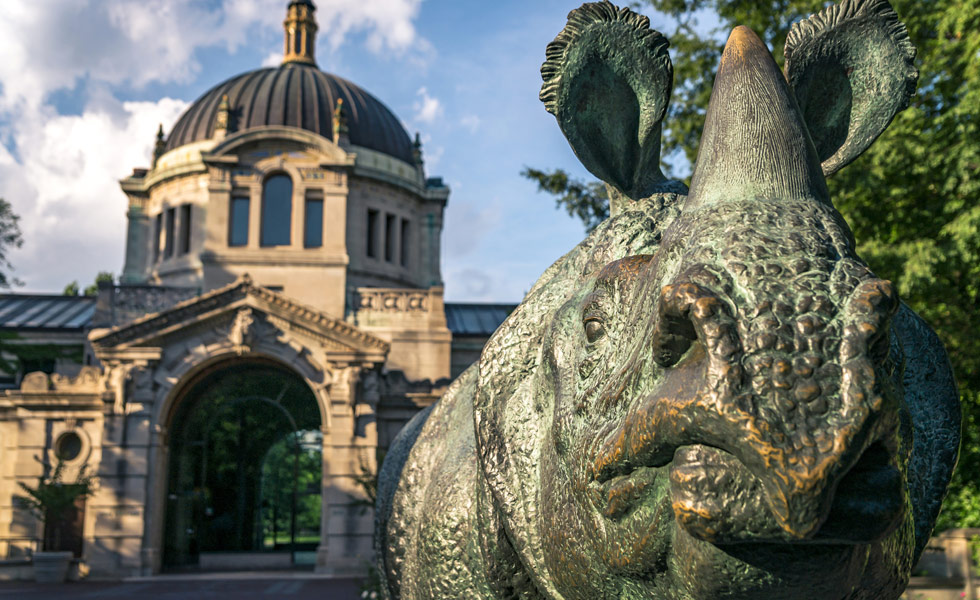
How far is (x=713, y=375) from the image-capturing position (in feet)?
3.72

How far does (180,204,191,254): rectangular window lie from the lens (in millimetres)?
30766

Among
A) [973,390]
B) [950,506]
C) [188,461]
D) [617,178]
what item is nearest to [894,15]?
[617,178]

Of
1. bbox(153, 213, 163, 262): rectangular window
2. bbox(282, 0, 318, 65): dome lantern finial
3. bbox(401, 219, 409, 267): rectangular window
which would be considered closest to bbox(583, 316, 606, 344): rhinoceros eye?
bbox(401, 219, 409, 267): rectangular window

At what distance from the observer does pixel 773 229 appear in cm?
127

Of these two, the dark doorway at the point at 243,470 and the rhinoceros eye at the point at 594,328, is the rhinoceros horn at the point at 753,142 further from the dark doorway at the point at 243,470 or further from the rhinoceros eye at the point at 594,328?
the dark doorway at the point at 243,470

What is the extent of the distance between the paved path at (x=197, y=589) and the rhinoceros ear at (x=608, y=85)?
15611mm

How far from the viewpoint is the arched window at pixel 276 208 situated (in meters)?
29.0

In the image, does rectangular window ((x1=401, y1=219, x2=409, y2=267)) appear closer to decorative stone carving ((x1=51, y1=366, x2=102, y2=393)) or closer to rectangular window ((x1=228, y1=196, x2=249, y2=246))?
rectangular window ((x1=228, y1=196, x2=249, y2=246))

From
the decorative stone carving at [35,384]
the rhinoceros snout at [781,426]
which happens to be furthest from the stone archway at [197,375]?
the rhinoceros snout at [781,426]

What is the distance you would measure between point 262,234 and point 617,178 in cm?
A: 2810

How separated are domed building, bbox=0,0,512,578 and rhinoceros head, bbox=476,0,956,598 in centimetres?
1553

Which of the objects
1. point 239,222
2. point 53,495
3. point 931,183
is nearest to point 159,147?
point 239,222

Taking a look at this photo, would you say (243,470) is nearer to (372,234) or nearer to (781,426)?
(372,234)

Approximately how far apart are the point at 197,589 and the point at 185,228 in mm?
16068
